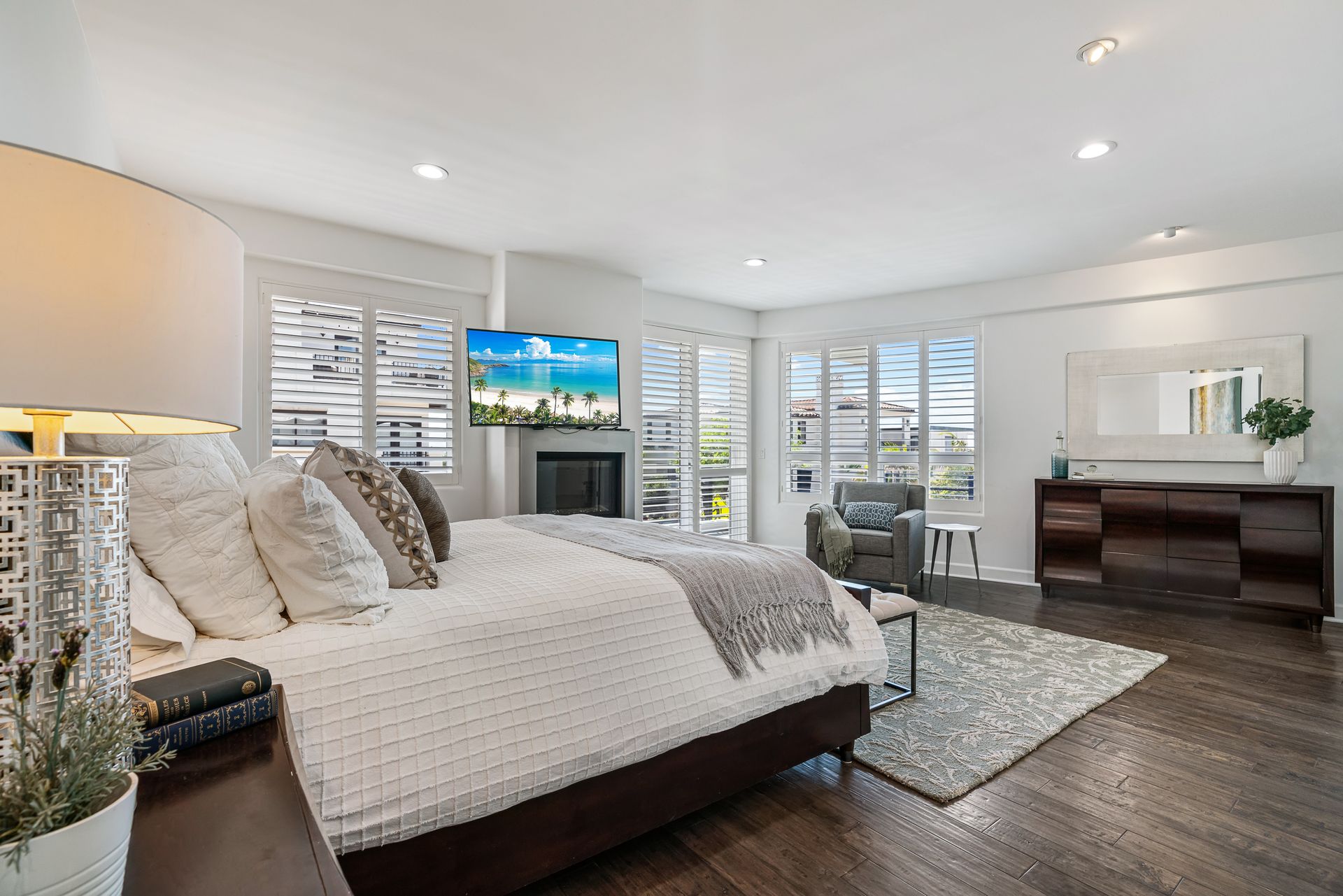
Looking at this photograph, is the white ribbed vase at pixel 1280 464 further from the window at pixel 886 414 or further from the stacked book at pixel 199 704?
the stacked book at pixel 199 704

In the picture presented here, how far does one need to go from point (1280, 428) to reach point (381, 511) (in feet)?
18.0

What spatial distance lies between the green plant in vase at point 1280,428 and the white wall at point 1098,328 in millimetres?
176

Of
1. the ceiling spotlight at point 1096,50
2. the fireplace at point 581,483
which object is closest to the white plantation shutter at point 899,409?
the fireplace at point 581,483

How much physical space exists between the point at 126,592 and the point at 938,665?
3.41m

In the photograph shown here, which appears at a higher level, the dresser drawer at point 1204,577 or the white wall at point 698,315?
the white wall at point 698,315

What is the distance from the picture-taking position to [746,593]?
2.07 meters

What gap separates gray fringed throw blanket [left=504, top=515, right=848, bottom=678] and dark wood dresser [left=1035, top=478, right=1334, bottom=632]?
11.9ft

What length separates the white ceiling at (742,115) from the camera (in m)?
2.16

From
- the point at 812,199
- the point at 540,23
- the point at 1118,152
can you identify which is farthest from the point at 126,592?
the point at 1118,152

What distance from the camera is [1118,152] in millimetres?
3068

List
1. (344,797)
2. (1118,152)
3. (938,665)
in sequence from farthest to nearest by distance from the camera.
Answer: (938,665) → (1118,152) → (344,797)

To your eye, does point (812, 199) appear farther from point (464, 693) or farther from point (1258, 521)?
point (1258, 521)

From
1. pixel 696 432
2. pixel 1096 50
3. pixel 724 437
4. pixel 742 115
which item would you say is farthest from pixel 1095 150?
pixel 724 437

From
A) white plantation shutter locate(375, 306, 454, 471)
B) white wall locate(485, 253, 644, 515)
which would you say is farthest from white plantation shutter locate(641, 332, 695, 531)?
white plantation shutter locate(375, 306, 454, 471)
